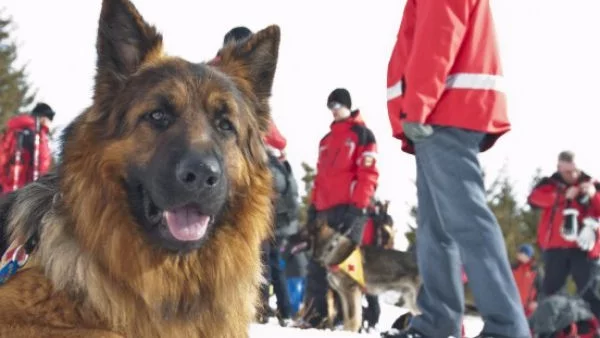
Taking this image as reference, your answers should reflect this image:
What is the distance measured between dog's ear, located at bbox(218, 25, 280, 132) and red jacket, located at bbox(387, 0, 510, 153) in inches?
36.1

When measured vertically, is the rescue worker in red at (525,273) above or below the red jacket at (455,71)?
below

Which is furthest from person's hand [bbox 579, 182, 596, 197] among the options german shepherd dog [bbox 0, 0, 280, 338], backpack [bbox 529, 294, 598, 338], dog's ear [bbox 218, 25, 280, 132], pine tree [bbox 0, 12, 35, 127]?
pine tree [bbox 0, 12, 35, 127]

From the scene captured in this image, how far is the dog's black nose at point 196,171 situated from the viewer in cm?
283

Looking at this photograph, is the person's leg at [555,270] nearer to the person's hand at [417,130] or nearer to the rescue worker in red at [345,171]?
the rescue worker in red at [345,171]

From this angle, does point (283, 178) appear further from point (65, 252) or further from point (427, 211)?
point (65, 252)

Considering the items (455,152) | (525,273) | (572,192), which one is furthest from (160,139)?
(525,273)

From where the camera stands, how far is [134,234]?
3043 mm

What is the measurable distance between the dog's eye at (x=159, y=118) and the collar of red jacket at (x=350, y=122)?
651cm

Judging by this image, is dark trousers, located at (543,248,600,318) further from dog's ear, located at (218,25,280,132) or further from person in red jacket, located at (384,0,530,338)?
dog's ear, located at (218,25,280,132)

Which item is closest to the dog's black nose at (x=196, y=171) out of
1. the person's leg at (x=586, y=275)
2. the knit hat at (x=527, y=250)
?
the person's leg at (x=586, y=275)

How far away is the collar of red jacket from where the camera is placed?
9477mm

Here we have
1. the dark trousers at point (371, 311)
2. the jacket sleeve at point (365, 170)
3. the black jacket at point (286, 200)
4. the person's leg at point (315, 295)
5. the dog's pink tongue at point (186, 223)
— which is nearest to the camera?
the dog's pink tongue at point (186, 223)

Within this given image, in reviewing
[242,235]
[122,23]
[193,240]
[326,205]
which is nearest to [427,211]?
[242,235]

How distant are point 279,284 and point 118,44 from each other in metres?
5.80
